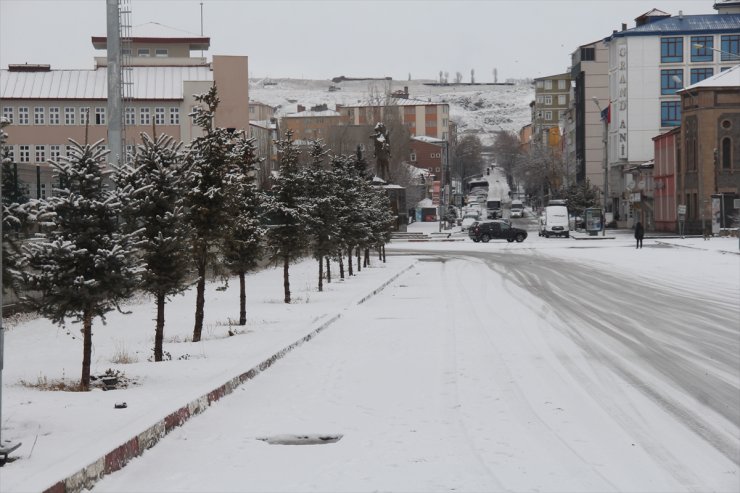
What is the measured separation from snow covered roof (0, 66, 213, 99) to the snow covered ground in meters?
60.3

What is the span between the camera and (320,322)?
2141cm

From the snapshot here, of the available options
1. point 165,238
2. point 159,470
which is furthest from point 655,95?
point 159,470

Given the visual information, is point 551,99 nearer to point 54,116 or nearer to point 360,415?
point 54,116

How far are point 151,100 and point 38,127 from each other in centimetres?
943

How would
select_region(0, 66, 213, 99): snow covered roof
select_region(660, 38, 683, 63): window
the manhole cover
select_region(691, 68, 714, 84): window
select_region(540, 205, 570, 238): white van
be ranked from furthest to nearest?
select_region(660, 38, 683, 63): window → select_region(691, 68, 714, 84): window → select_region(540, 205, 570, 238): white van → select_region(0, 66, 213, 99): snow covered roof → the manhole cover

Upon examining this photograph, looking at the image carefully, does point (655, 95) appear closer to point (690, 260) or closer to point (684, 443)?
point (690, 260)

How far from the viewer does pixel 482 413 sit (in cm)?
1123

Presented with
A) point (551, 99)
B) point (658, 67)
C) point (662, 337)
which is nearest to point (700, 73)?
point (658, 67)

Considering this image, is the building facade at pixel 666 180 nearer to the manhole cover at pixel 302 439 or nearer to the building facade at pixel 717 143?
the building facade at pixel 717 143

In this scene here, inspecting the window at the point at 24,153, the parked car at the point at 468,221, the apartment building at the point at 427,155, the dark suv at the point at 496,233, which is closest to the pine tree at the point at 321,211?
the dark suv at the point at 496,233

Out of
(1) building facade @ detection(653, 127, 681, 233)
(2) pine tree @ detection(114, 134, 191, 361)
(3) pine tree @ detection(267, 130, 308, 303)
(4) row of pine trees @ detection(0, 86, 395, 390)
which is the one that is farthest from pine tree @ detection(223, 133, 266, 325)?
(1) building facade @ detection(653, 127, 681, 233)

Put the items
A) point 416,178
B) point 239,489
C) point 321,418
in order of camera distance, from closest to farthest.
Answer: point 239,489, point 321,418, point 416,178

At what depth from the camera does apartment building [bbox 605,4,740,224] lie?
324 ft

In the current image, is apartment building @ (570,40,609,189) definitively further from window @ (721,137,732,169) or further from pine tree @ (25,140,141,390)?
pine tree @ (25,140,141,390)
